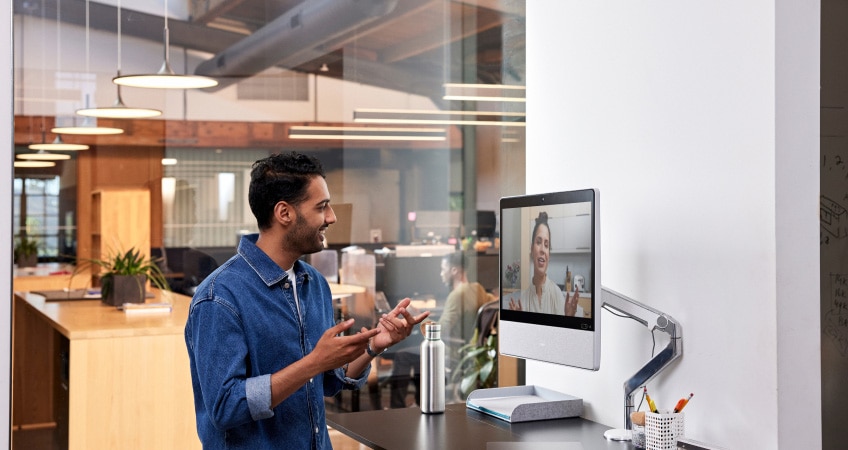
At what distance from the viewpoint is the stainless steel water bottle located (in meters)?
2.82

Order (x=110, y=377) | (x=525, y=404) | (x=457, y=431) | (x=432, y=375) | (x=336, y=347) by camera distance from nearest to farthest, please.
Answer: (x=336, y=347), (x=457, y=431), (x=525, y=404), (x=432, y=375), (x=110, y=377)

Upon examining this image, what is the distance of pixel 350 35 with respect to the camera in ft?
13.2

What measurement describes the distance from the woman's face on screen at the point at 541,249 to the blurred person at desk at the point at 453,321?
173cm

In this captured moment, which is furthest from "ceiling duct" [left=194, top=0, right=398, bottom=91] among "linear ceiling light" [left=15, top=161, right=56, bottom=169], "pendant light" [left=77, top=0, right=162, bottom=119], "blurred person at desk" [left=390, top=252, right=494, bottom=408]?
"blurred person at desk" [left=390, top=252, right=494, bottom=408]

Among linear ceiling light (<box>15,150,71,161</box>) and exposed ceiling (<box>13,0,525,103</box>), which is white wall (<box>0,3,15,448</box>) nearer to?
linear ceiling light (<box>15,150,71,161</box>)

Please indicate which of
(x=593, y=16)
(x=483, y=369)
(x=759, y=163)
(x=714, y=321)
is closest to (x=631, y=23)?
(x=593, y=16)

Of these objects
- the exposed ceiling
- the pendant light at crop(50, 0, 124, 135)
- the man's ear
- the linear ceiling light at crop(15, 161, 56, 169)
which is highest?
the exposed ceiling

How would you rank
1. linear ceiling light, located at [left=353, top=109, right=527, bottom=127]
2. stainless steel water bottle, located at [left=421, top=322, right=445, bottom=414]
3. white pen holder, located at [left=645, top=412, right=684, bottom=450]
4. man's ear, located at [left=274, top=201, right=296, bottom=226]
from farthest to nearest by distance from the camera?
linear ceiling light, located at [left=353, top=109, right=527, bottom=127] → stainless steel water bottle, located at [left=421, top=322, right=445, bottom=414] → man's ear, located at [left=274, top=201, right=296, bottom=226] → white pen holder, located at [left=645, top=412, right=684, bottom=450]

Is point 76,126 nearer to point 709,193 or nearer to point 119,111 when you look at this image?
point 119,111

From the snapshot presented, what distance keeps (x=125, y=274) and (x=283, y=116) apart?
2.81 feet

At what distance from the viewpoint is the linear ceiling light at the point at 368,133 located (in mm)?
3904

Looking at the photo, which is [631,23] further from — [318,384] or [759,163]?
[318,384]

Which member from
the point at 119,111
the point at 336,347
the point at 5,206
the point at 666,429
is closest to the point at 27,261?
the point at 119,111

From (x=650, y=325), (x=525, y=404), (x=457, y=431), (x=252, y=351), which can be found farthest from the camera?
(x=525, y=404)
